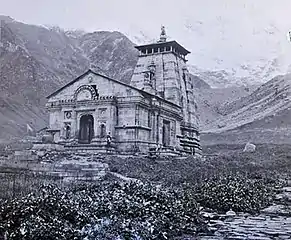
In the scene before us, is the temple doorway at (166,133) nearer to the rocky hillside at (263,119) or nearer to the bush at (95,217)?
the bush at (95,217)

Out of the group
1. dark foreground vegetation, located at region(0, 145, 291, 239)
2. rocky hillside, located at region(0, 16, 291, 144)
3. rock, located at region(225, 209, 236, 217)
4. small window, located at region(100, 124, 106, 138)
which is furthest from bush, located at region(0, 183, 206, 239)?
rocky hillside, located at region(0, 16, 291, 144)

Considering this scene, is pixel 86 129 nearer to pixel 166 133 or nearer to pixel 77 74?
pixel 166 133

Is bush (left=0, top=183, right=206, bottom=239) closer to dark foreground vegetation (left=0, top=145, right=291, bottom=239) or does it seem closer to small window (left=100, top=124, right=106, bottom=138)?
dark foreground vegetation (left=0, top=145, right=291, bottom=239)

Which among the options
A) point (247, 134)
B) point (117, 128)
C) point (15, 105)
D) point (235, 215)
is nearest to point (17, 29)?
point (15, 105)

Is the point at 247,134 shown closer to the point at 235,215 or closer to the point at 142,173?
the point at 142,173

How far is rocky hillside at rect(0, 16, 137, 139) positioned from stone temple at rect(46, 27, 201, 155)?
2541 cm

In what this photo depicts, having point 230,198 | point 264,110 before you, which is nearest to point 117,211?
point 230,198

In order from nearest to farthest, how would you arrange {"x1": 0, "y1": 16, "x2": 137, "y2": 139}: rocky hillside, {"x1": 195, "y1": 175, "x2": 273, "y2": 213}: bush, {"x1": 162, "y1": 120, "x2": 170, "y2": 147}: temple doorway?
{"x1": 195, "y1": 175, "x2": 273, "y2": 213}: bush
{"x1": 162, "y1": 120, "x2": 170, "y2": 147}: temple doorway
{"x1": 0, "y1": 16, "x2": 137, "y2": 139}: rocky hillside

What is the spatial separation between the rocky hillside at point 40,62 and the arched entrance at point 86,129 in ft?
84.1

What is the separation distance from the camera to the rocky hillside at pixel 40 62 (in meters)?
64.2

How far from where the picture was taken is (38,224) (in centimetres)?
723

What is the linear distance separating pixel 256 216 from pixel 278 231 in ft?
6.71

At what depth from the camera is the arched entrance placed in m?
27.6

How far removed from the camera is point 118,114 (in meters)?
26.3
